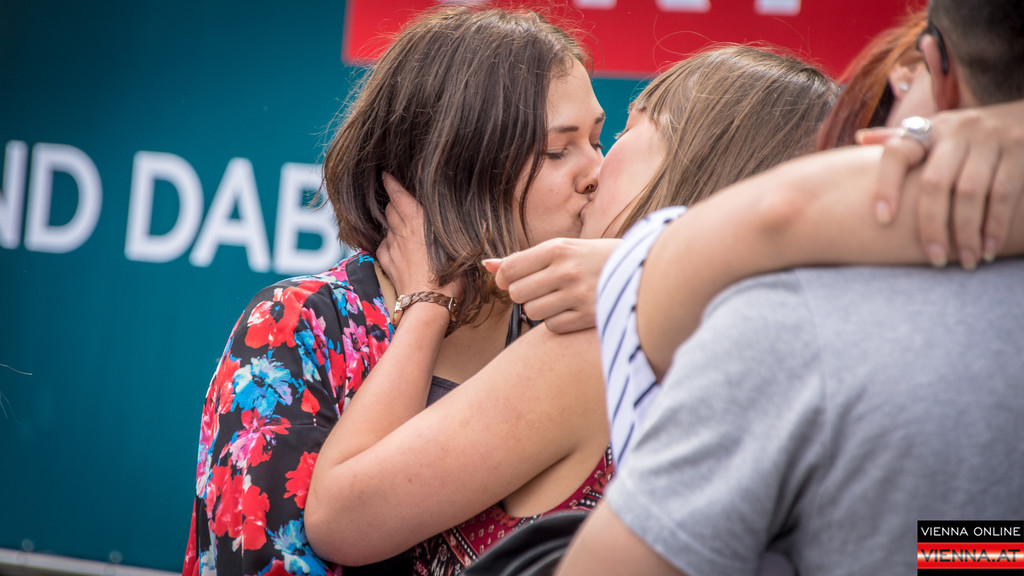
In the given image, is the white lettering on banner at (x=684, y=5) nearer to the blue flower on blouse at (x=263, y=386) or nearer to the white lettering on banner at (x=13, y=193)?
the blue flower on blouse at (x=263, y=386)

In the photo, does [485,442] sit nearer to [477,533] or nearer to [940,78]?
[477,533]

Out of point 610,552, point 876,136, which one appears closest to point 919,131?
point 876,136

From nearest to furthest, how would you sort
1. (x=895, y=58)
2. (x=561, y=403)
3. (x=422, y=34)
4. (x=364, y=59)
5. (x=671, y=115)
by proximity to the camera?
(x=895, y=58)
(x=561, y=403)
(x=671, y=115)
(x=422, y=34)
(x=364, y=59)

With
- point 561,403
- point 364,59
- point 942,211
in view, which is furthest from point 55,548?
point 942,211

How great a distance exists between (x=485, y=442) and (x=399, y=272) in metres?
0.58

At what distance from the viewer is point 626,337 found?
2.54ft

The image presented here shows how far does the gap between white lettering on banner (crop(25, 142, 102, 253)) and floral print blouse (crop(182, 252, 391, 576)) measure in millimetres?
2175

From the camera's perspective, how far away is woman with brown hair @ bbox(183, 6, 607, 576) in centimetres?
140

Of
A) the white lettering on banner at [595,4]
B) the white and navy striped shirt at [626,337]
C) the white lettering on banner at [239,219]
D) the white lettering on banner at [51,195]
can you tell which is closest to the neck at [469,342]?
the white and navy striped shirt at [626,337]

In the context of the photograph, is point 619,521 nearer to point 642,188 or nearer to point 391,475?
point 391,475

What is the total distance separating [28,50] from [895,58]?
11.6 ft

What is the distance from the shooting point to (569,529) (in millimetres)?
915

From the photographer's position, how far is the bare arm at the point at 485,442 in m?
1.19

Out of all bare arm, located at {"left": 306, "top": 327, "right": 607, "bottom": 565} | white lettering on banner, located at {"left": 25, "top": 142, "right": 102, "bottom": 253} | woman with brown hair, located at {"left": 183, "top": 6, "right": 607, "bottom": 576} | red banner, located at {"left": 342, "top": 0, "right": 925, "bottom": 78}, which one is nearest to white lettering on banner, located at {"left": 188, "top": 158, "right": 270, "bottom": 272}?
white lettering on banner, located at {"left": 25, "top": 142, "right": 102, "bottom": 253}
